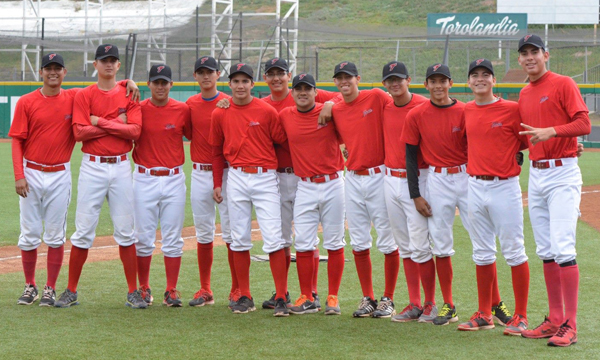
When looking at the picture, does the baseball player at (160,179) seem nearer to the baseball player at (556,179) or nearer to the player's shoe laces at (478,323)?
the player's shoe laces at (478,323)

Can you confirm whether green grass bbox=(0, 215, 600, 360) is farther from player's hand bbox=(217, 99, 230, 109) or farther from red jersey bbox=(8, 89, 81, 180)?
player's hand bbox=(217, 99, 230, 109)

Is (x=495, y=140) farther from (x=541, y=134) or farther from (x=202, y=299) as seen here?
(x=202, y=299)

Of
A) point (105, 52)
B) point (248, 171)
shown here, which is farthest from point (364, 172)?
point (105, 52)

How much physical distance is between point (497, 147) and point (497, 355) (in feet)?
4.62

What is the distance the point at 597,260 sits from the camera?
326 inches

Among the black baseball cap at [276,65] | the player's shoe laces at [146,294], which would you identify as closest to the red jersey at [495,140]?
the black baseball cap at [276,65]

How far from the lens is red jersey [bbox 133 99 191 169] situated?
6.24 meters

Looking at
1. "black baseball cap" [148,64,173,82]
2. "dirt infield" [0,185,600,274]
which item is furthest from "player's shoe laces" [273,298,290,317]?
"dirt infield" [0,185,600,274]

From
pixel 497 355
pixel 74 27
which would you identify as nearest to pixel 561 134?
pixel 497 355

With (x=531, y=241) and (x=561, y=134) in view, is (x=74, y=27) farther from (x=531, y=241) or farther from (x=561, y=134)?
(x=561, y=134)

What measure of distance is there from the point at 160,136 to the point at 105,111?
48 cm

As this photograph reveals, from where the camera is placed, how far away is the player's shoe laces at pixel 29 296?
621 cm

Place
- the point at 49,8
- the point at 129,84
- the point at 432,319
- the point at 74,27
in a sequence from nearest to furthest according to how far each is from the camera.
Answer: the point at 432,319
the point at 129,84
the point at 74,27
the point at 49,8

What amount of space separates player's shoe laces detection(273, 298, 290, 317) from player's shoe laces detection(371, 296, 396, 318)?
0.67 m
